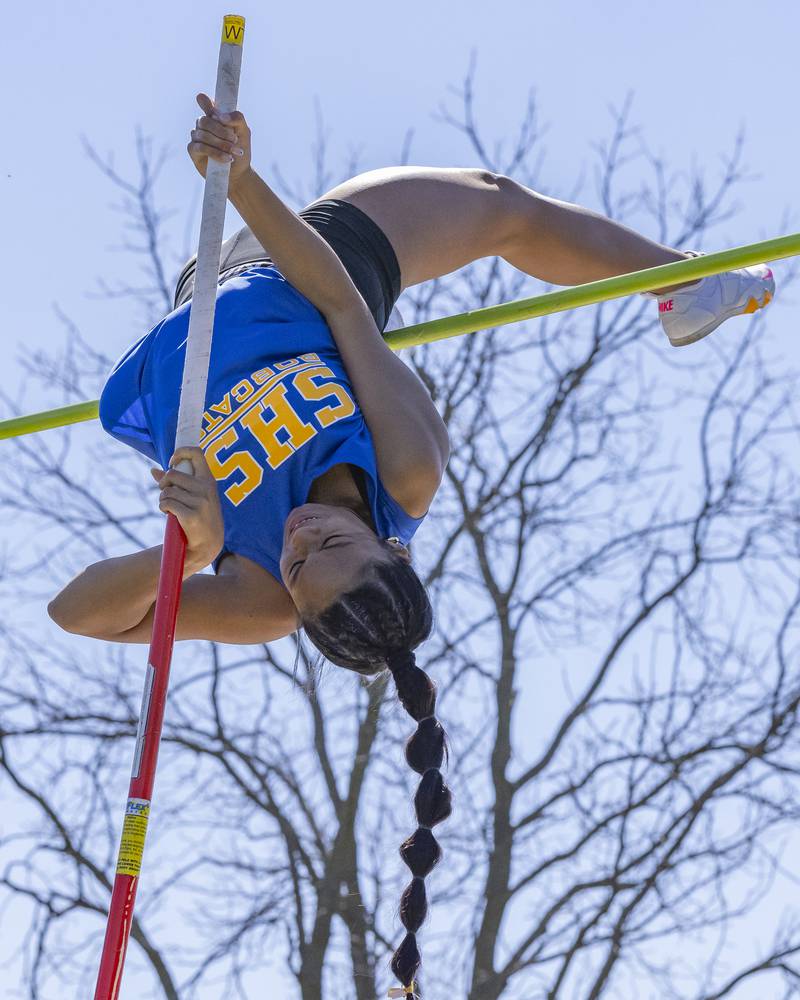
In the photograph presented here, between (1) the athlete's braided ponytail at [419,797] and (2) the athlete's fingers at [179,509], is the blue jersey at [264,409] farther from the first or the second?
(2) the athlete's fingers at [179,509]

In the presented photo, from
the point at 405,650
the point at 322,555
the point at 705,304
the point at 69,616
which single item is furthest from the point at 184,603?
the point at 705,304

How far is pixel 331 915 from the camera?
8.20 m

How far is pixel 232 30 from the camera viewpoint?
3.40 metres

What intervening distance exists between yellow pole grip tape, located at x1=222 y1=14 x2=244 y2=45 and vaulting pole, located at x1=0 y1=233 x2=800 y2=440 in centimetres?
102

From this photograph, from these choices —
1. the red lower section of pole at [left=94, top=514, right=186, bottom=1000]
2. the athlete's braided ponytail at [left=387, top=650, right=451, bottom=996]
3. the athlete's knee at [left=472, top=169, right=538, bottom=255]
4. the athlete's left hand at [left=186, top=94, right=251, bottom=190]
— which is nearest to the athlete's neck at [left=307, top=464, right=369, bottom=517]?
the athlete's braided ponytail at [left=387, top=650, right=451, bottom=996]

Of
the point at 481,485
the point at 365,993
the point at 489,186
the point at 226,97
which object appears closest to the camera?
the point at 226,97

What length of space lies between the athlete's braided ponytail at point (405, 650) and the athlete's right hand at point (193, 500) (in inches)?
16.7

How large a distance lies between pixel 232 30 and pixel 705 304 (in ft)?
5.10

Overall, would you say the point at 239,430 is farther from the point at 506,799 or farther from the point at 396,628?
the point at 506,799

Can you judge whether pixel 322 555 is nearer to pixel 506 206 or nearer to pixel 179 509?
pixel 179 509

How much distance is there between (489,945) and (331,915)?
725 mm

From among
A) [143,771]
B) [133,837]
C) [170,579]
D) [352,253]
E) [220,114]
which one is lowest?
[133,837]

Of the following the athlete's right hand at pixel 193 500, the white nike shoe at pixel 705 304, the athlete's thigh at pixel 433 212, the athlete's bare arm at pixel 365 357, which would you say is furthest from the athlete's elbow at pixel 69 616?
the white nike shoe at pixel 705 304

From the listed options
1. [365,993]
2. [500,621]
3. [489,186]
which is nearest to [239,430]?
[489,186]
